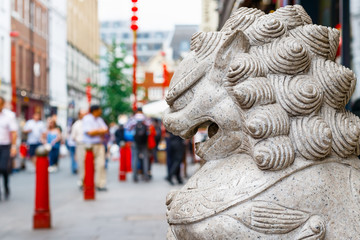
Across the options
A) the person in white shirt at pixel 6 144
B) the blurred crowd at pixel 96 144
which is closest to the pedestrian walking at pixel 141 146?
the blurred crowd at pixel 96 144

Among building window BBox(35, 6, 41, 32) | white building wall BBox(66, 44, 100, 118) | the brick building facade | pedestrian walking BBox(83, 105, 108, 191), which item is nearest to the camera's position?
pedestrian walking BBox(83, 105, 108, 191)

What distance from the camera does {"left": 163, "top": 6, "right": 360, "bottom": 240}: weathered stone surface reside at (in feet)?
6.66

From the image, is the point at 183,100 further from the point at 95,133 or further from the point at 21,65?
the point at 21,65

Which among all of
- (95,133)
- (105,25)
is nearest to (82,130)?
(95,133)

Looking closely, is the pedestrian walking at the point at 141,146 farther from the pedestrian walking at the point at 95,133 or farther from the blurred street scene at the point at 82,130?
the pedestrian walking at the point at 95,133

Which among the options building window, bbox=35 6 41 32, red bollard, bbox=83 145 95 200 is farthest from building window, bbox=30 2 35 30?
red bollard, bbox=83 145 95 200

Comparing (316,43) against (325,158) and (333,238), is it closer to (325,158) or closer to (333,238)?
(325,158)

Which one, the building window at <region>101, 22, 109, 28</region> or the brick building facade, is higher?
the building window at <region>101, 22, 109, 28</region>

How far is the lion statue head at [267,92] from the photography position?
206cm

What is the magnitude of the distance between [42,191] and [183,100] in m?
4.34

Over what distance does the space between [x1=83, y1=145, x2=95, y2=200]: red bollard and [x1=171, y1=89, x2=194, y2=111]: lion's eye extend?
21.5 ft

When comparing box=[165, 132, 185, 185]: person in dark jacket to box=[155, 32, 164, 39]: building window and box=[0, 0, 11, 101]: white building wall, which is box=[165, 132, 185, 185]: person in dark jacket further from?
box=[155, 32, 164, 39]: building window

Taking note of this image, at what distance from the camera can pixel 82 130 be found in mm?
9992

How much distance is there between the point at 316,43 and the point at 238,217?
0.83 m
